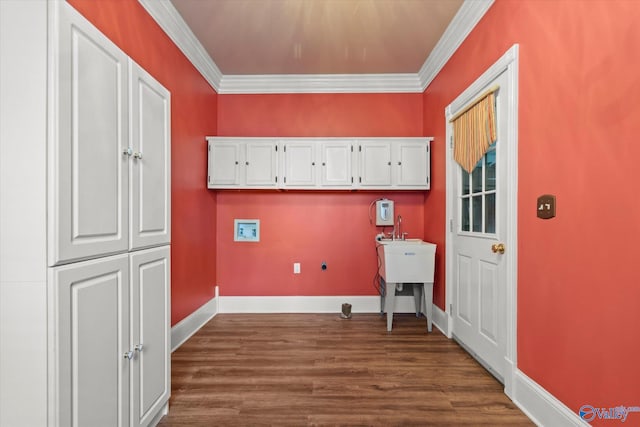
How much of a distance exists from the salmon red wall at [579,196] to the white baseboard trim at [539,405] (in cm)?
5

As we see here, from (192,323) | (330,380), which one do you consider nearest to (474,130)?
(330,380)

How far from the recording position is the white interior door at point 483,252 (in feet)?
6.97

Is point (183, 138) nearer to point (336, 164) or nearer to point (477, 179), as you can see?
point (336, 164)

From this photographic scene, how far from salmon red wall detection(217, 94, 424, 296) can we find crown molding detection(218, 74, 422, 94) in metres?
0.08

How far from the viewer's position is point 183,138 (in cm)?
297

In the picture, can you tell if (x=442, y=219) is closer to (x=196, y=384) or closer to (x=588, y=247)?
(x=588, y=247)

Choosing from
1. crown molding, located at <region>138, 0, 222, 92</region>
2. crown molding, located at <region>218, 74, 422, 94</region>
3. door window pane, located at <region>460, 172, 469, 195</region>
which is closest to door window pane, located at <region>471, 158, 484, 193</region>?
door window pane, located at <region>460, 172, 469, 195</region>

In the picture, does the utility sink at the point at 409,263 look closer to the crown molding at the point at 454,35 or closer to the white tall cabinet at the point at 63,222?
the crown molding at the point at 454,35

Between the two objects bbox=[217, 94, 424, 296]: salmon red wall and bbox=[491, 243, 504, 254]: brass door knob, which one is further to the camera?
bbox=[217, 94, 424, 296]: salmon red wall

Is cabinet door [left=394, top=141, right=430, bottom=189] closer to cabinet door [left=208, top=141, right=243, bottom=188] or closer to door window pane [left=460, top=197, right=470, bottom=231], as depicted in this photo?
door window pane [left=460, top=197, right=470, bottom=231]

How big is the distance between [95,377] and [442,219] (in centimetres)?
300

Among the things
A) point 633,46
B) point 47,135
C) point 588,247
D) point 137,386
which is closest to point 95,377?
point 137,386

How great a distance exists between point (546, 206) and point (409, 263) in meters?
1.63

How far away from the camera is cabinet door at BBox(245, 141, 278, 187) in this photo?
3576mm
